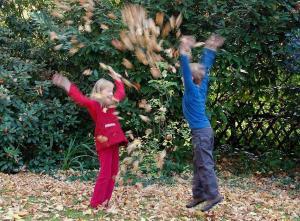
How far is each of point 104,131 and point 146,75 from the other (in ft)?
8.78

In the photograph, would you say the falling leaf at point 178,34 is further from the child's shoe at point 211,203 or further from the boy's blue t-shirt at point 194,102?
the child's shoe at point 211,203

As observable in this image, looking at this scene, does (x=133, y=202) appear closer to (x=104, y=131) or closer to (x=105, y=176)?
(x=105, y=176)

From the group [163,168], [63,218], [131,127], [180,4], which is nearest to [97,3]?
[180,4]

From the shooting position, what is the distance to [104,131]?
5.51 metres

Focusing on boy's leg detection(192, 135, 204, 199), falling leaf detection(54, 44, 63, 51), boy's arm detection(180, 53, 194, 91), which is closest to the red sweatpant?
boy's leg detection(192, 135, 204, 199)

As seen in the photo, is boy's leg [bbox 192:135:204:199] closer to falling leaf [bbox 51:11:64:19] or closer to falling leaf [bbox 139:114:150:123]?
falling leaf [bbox 139:114:150:123]

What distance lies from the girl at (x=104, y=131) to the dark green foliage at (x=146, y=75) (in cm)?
185

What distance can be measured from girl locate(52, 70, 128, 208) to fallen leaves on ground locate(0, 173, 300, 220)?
0.22 metres

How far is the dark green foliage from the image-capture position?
771cm

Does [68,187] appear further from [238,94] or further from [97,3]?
[238,94]

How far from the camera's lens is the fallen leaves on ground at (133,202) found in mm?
5461

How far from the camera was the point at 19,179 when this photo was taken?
7.11 meters

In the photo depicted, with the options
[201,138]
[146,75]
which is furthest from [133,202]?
[146,75]

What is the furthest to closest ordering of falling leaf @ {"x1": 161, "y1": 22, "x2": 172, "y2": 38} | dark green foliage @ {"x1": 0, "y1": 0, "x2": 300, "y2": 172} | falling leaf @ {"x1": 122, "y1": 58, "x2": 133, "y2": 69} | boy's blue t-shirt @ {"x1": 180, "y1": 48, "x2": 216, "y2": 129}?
falling leaf @ {"x1": 161, "y1": 22, "x2": 172, "y2": 38}, falling leaf @ {"x1": 122, "y1": 58, "x2": 133, "y2": 69}, dark green foliage @ {"x1": 0, "y1": 0, "x2": 300, "y2": 172}, boy's blue t-shirt @ {"x1": 180, "y1": 48, "x2": 216, "y2": 129}
